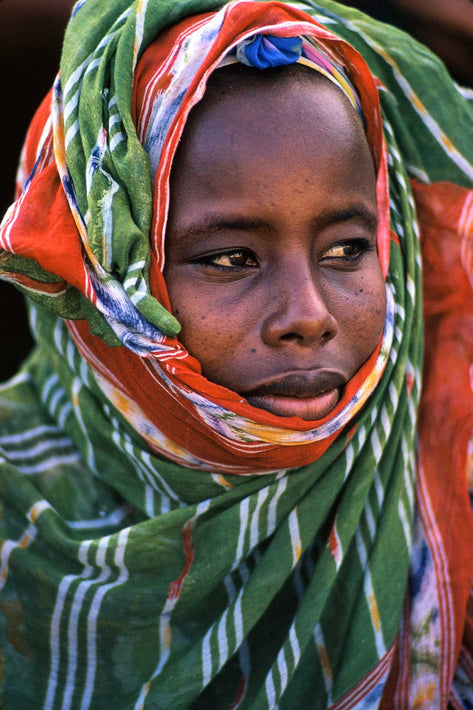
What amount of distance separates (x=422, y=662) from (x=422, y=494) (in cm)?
34

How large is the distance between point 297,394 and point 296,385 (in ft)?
0.07

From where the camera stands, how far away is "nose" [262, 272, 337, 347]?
1.20m

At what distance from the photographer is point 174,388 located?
1328 millimetres

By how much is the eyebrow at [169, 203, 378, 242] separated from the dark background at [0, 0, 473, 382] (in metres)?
1.18

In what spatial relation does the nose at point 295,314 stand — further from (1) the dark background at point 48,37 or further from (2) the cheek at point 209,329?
(1) the dark background at point 48,37

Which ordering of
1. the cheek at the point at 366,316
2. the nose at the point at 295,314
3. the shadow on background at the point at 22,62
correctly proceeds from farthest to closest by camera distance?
the shadow on background at the point at 22,62 → the cheek at the point at 366,316 → the nose at the point at 295,314

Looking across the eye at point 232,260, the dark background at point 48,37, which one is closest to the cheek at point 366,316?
the eye at point 232,260

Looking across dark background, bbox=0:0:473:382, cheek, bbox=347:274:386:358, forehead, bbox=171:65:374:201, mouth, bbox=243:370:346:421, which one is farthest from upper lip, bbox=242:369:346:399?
dark background, bbox=0:0:473:382

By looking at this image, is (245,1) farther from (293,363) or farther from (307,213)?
(293,363)

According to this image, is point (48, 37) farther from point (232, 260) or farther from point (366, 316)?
point (366, 316)

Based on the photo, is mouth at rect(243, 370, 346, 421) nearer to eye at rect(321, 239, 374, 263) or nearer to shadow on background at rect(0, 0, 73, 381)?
eye at rect(321, 239, 374, 263)

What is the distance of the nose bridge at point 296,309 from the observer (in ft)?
3.92

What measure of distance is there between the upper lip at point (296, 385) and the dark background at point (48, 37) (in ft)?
4.60

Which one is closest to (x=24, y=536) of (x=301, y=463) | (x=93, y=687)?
(x=93, y=687)
